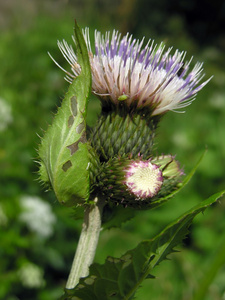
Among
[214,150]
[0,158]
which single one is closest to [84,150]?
[0,158]

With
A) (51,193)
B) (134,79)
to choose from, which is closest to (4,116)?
(51,193)

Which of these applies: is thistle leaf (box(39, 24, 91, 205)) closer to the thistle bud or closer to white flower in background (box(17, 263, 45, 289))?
the thistle bud

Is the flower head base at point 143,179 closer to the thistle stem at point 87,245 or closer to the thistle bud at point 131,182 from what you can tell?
the thistle bud at point 131,182

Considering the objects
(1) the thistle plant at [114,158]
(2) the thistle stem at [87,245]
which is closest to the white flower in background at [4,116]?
(1) the thistle plant at [114,158]

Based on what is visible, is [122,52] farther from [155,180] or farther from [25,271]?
[25,271]

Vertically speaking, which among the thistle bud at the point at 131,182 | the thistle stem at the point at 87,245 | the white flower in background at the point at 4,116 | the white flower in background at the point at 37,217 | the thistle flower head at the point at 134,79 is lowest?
the white flower in background at the point at 37,217
